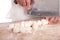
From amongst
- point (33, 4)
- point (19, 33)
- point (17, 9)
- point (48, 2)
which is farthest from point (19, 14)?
point (19, 33)

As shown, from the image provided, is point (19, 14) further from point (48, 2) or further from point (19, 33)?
point (19, 33)

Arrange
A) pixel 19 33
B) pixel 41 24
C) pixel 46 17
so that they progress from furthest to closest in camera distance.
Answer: pixel 46 17 < pixel 41 24 < pixel 19 33

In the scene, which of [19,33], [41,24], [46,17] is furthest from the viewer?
[46,17]

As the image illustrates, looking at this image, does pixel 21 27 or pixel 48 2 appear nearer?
pixel 21 27

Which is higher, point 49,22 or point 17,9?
point 17,9

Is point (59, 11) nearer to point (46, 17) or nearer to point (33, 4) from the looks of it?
point (46, 17)

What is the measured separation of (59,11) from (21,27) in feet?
1.58

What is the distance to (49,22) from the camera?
1006 mm

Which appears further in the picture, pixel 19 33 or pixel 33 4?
pixel 33 4

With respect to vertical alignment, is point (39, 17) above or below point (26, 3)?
below

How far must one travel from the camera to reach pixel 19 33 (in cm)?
77

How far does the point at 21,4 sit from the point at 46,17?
10.2 inches

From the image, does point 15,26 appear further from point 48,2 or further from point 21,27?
point 48,2

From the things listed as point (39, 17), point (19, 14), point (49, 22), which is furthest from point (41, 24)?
point (19, 14)
